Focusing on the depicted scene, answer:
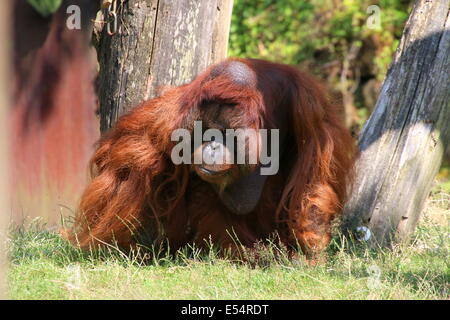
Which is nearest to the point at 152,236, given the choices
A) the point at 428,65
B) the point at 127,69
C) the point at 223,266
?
the point at 223,266

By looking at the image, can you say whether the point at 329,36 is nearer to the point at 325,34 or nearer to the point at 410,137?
the point at 325,34

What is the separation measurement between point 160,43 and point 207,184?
2.91ft

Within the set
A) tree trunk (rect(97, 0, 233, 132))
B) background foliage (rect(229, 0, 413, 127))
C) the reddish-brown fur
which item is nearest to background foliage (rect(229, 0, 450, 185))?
background foliage (rect(229, 0, 413, 127))

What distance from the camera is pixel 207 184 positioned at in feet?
13.6

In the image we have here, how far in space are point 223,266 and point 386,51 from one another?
5762mm

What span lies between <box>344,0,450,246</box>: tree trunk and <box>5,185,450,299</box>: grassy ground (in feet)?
0.77

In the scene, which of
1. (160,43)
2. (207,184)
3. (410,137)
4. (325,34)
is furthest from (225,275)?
(325,34)

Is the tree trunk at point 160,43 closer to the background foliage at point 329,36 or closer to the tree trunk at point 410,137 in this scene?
the tree trunk at point 410,137

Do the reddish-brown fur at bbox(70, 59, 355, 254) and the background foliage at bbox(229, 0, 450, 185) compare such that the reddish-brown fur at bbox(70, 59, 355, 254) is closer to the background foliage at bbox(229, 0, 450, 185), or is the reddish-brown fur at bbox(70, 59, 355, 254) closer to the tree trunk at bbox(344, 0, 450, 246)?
the tree trunk at bbox(344, 0, 450, 246)

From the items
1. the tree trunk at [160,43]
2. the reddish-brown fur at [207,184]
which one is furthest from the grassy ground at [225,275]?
the tree trunk at [160,43]

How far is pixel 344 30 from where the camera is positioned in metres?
8.89

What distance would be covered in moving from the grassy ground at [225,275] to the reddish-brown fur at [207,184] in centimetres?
16

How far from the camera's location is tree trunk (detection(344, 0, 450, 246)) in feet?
14.8
